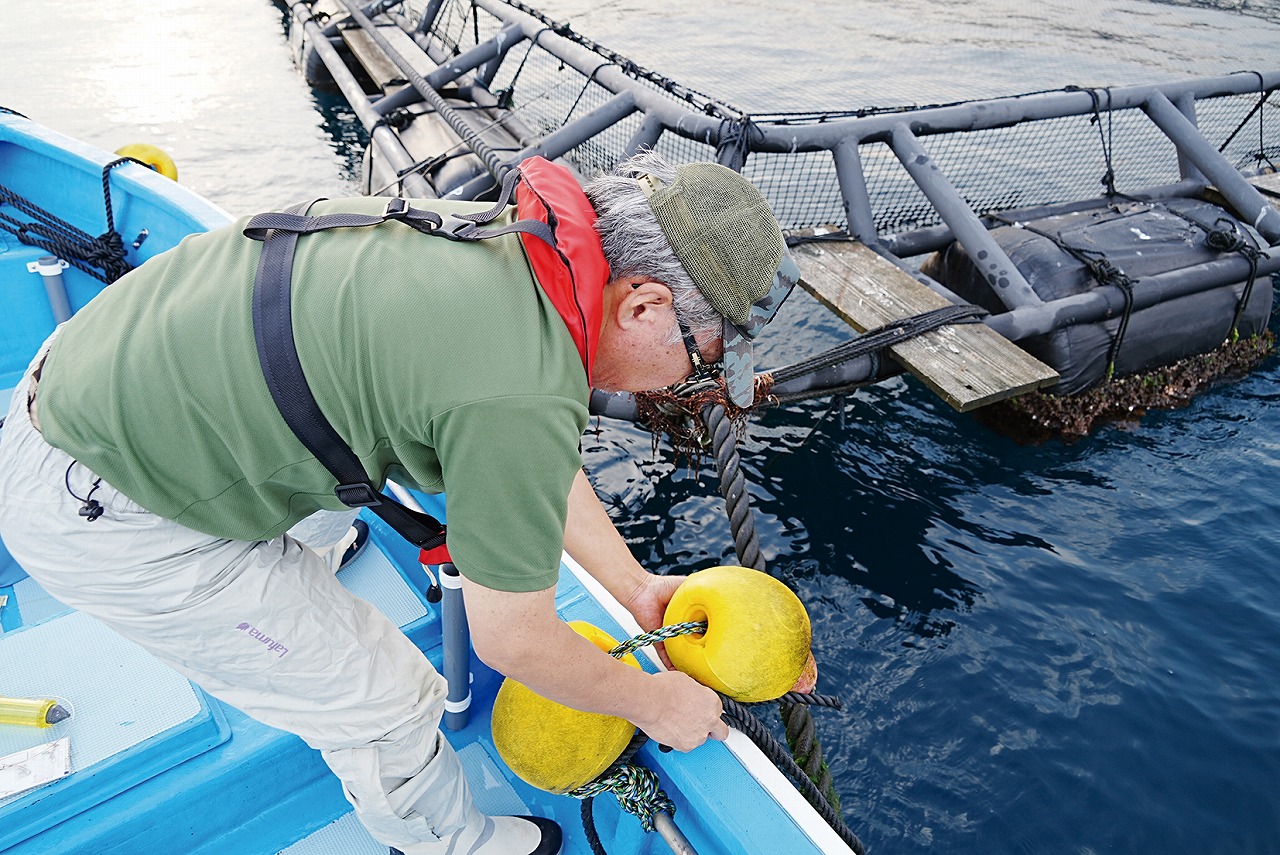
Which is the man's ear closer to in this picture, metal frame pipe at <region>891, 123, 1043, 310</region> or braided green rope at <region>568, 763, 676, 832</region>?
braided green rope at <region>568, 763, 676, 832</region>

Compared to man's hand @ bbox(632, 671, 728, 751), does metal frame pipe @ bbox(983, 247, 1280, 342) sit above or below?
below

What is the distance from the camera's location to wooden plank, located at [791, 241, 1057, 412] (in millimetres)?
4609

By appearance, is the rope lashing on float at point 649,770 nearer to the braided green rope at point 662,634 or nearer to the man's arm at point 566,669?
the braided green rope at point 662,634

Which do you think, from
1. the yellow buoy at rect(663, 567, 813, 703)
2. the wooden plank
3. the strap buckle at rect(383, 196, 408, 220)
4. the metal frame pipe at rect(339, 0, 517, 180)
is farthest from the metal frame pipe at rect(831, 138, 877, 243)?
the strap buckle at rect(383, 196, 408, 220)

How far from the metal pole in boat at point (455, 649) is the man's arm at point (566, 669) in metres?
0.60

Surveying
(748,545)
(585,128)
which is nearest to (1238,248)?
(585,128)

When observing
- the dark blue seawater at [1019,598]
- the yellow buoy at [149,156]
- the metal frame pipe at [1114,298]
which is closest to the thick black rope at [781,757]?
the dark blue seawater at [1019,598]

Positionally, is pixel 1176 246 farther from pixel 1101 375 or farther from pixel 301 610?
pixel 301 610

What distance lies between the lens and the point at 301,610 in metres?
1.85

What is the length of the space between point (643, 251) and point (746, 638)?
101 centimetres

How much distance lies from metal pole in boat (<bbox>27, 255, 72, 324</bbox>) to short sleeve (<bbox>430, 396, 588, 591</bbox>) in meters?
4.26

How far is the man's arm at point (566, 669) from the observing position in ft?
4.92

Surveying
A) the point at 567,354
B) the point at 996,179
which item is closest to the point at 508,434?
the point at 567,354

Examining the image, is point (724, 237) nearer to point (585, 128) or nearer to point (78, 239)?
point (78, 239)
